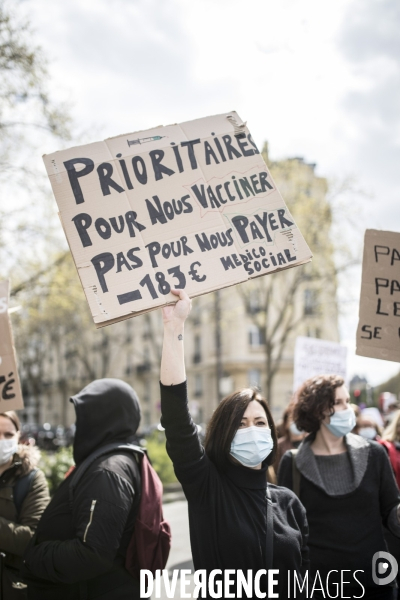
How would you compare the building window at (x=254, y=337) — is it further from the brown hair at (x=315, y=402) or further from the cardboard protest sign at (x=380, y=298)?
the cardboard protest sign at (x=380, y=298)

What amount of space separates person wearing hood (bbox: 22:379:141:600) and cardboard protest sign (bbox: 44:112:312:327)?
655 millimetres

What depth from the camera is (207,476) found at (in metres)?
2.74

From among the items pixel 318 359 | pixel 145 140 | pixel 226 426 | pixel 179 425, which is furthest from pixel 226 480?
pixel 318 359

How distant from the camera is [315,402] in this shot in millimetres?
3857

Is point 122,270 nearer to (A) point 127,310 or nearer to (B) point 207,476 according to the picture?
(A) point 127,310

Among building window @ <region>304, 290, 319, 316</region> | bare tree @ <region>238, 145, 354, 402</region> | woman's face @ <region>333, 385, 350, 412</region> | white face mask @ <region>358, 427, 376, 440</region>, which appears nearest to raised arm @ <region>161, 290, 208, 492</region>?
woman's face @ <region>333, 385, 350, 412</region>

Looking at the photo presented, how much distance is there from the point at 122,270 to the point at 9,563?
1.87m

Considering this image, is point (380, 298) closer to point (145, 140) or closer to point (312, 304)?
point (145, 140)

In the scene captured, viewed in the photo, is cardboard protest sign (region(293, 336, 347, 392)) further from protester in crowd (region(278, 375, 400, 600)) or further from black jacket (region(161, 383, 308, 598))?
black jacket (region(161, 383, 308, 598))

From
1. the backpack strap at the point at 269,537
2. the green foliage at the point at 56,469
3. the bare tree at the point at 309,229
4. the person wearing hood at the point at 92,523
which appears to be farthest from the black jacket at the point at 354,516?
the bare tree at the point at 309,229

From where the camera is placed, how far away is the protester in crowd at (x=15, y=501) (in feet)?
11.5

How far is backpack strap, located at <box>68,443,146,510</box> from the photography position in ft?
9.73

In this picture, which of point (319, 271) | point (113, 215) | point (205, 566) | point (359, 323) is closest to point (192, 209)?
point (113, 215)

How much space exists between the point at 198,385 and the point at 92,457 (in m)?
44.3
